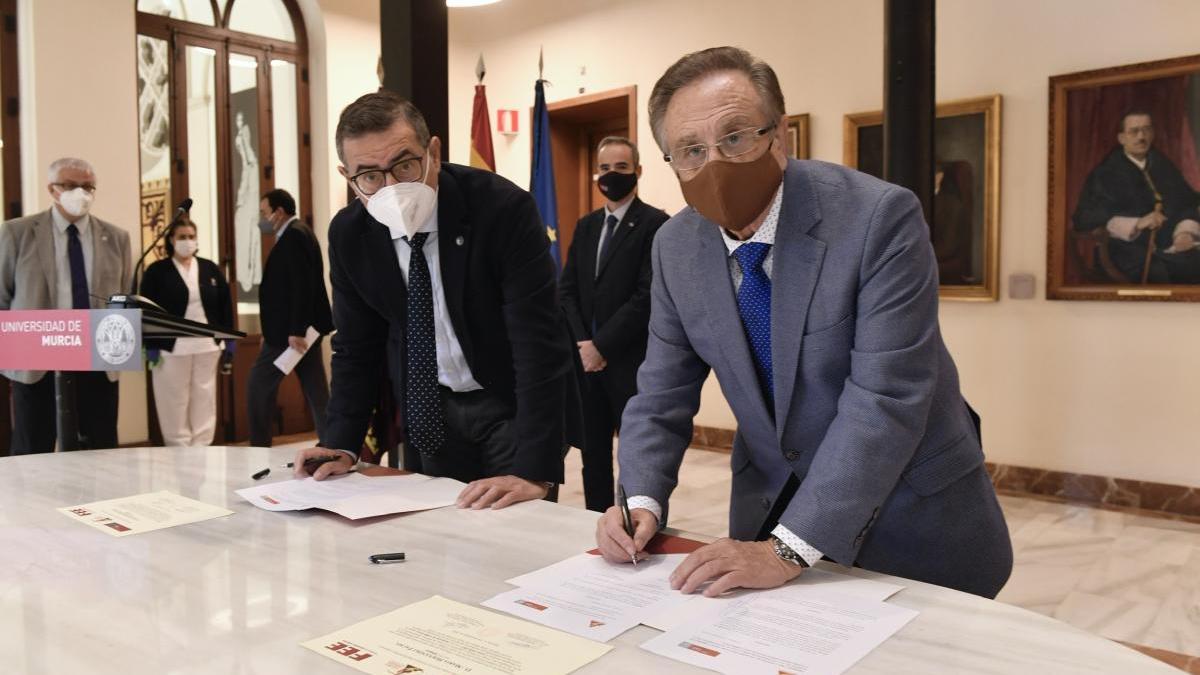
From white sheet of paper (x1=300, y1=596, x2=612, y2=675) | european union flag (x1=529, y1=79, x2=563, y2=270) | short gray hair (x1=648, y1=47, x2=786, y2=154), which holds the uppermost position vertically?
european union flag (x1=529, y1=79, x2=563, y2=270)

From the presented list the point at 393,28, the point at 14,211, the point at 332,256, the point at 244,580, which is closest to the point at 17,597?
the point at 244,580

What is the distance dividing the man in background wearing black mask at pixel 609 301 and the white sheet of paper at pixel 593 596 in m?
2.47

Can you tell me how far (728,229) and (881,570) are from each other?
615 mm

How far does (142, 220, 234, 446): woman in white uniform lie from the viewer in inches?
221

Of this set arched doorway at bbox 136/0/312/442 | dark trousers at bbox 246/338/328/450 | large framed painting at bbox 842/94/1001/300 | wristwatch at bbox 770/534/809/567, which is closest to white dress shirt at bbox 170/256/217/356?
arched doorway at bbox 136/0/312/442

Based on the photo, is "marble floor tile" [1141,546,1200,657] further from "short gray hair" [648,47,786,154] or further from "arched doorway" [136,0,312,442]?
"arched doorway" [136,0,312,442]

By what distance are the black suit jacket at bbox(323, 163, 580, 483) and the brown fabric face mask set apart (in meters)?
0.64

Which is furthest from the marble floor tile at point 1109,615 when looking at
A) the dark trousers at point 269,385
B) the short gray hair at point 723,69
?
the dark trousers at point 269,385

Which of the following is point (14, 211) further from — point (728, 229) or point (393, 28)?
point (728, 229)

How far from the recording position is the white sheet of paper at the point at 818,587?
1.13 metres

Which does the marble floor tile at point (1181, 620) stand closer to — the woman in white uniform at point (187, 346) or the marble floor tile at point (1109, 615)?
the marble floor tile at point (1109, 615)

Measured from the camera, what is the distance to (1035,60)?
489 centimetres

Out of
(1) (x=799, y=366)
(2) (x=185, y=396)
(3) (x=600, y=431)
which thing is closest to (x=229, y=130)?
(2) (x=185, y=396)

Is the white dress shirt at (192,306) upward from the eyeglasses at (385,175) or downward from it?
downward
